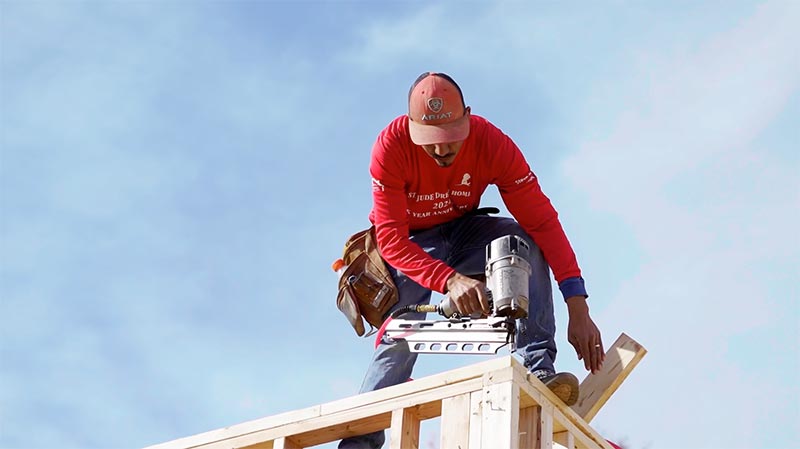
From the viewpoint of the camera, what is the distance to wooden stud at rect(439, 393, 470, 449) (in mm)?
4691

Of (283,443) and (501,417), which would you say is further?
(283,443)

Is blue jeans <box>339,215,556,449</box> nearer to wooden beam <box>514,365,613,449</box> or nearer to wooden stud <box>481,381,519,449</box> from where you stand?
wooden beam <box>514,365,613,449</box>

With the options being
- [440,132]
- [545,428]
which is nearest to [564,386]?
[545,428]

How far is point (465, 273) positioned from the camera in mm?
6020

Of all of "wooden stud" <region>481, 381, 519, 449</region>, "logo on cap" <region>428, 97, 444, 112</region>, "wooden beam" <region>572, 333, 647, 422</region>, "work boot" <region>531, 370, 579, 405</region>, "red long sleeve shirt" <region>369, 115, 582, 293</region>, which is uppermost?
"logo on cap" <region>428, 97, 444, 112</region>

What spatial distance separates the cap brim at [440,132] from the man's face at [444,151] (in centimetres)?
3

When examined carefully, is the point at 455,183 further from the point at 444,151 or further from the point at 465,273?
the point at 465,273

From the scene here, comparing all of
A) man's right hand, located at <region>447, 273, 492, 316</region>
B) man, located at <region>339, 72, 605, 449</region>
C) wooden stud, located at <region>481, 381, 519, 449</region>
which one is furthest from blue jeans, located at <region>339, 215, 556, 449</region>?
wooden stud, located at <region>481, 381, 519, 449</region>

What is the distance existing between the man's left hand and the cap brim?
1.02 meters

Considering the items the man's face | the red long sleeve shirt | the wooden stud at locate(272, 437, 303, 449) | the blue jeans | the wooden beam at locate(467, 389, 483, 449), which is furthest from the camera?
the red long sleeve shirt

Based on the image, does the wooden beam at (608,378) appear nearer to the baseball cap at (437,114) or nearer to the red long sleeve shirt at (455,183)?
the red long sleeve shirt at (455,183)

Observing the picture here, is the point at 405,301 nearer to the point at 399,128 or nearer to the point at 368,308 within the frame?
the point at 368,308

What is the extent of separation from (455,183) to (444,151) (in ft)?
0.86

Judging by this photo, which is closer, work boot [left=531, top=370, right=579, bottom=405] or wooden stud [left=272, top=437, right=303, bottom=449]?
work boot [left=531, top=370, right=579, bottom=405]
